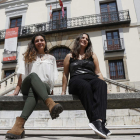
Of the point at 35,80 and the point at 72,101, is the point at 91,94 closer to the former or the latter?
the point at 72,101

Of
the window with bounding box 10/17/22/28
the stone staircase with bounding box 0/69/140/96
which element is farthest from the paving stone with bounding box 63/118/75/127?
the window with bounding box 10/17/22/28

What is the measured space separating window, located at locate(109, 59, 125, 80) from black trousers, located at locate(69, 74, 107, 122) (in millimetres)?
9184

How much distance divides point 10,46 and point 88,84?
12.3 metres

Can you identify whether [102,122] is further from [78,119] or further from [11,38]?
[11,38]

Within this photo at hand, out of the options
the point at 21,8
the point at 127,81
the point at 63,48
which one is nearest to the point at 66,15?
the point at 63,48

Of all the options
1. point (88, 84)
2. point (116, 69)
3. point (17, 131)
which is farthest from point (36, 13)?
point (17, 131)

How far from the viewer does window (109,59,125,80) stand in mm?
11086

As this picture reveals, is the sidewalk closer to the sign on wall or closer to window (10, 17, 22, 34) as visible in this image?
the sign on wall

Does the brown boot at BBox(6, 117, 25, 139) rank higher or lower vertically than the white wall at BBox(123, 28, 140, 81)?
lower

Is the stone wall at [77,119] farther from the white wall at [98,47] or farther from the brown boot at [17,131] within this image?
the white wall at [98,47]

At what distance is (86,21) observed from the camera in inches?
506

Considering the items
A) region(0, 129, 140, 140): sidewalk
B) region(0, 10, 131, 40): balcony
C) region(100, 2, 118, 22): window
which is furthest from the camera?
region(100, 2, 118, 22): window

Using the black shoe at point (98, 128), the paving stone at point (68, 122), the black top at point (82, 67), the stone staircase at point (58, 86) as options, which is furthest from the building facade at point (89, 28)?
the black shoe at point (98, 128)

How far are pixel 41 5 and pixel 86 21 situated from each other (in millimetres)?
4941
